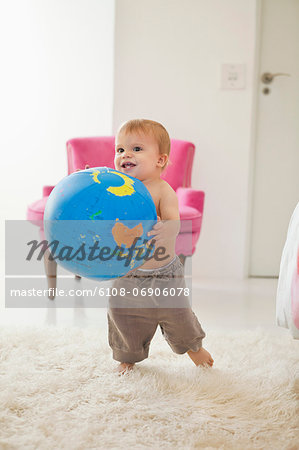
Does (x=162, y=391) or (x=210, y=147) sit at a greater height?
(x=210, y=147)

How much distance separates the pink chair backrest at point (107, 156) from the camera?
127 inches

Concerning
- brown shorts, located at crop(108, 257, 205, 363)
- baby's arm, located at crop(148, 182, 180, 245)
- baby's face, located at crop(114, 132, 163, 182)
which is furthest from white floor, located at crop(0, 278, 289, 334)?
baby's face, located at crop(114, 132, 163, 182)

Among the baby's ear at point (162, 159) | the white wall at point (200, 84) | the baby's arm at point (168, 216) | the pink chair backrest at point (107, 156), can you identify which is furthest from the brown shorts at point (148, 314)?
the white wall at point (200, 84)

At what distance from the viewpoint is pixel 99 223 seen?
1.47 m

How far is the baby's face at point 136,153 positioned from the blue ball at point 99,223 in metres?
0.22

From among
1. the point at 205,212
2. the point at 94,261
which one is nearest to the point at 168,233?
the point at 94,261

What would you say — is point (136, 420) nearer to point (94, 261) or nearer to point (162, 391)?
point (162, 391)

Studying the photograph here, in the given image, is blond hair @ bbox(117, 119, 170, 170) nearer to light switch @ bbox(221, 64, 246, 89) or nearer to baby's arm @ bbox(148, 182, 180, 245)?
baby's arm @ bbox(148, 182, 180, 245)

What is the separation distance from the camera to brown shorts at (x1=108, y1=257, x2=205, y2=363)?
1.80 meters

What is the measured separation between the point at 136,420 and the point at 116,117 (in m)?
2.48

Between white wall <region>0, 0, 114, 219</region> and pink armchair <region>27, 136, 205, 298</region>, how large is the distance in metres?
0.58

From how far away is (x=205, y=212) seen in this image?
3703mm

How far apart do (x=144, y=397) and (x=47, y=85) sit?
2.94 meters

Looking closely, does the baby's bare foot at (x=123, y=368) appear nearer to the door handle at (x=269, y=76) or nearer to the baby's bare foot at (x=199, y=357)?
the baby's bare foot at (x=199, y=357)
